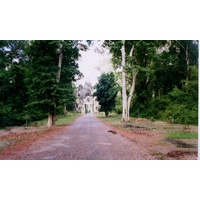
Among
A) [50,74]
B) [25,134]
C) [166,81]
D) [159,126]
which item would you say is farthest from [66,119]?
[166,81]

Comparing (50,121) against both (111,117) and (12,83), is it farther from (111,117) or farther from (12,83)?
(111,117)

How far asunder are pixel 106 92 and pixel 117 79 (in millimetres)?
727

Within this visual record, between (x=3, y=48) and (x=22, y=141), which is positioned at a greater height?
(x=3, y=48)

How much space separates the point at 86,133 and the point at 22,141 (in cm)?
155

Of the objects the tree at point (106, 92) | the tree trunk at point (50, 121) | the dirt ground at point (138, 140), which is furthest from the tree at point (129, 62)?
the tree trunk at point (50, 121)

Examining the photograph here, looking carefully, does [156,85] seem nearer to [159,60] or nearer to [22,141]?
[159,60]

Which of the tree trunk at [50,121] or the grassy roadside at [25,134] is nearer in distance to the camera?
the grassy roadside at [25,134]

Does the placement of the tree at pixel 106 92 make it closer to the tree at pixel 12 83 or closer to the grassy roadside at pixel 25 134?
the grassy roadside at pixel 25 134

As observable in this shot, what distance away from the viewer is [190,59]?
213 inches

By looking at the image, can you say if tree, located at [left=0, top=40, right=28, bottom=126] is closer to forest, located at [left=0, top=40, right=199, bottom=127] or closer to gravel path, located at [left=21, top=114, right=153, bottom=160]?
forest, located at [left=0, top=40, right=199, bottom=127]

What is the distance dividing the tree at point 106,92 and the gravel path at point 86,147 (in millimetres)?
777

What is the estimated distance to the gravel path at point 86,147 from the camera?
4.46 m
